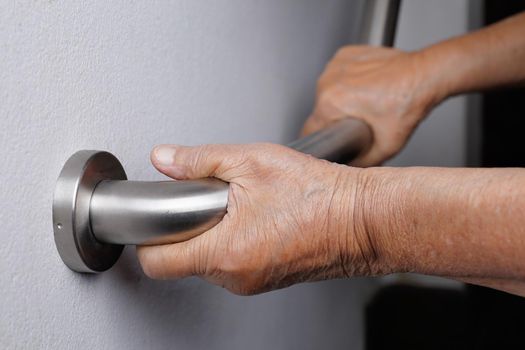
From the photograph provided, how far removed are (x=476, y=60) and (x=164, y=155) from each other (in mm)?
362

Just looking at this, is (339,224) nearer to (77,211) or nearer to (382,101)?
(77,211)

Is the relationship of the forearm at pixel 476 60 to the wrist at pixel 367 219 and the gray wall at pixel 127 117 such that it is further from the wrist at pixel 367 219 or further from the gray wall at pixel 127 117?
the wrist at pixel 367 219

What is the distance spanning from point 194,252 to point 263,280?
1.6 inches


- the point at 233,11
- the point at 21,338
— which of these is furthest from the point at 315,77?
the point at 21,338

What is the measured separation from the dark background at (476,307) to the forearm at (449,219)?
679 mm

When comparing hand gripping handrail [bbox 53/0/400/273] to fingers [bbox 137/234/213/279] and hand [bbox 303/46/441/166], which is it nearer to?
fingers [bbox 137/234/213/279]

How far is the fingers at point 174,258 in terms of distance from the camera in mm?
293

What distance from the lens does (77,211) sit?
0.89 ft

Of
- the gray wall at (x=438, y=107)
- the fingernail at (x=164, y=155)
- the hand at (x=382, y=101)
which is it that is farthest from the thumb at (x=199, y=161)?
the gray wall at (x=438, y=107)

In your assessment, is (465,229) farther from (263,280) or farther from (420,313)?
(420,313)

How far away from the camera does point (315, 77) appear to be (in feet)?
2.13

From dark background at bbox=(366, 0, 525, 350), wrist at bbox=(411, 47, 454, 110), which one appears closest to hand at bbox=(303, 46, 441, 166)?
wrist at bbox=(411, 47, 454, 110)

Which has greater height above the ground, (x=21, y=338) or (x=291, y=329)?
(x=21, y=338)

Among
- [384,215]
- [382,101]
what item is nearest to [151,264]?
[384,215]
